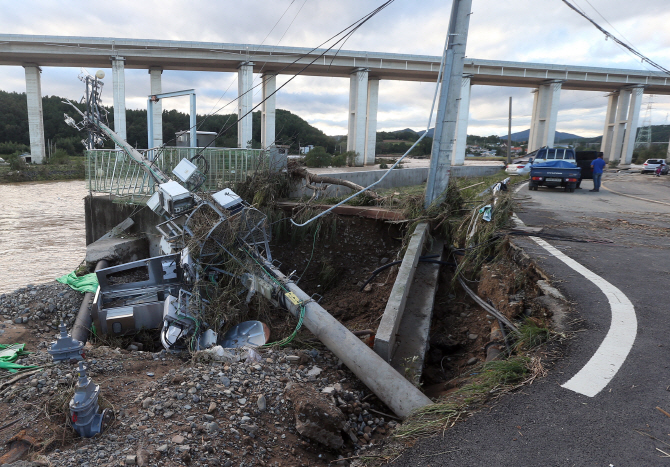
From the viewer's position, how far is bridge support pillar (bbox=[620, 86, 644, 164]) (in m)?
45.5

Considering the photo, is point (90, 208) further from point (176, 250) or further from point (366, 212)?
point (366, 212)

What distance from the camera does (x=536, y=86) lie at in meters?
44.2

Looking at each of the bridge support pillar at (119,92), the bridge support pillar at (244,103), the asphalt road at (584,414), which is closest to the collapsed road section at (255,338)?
the asphalt road at (584,414)

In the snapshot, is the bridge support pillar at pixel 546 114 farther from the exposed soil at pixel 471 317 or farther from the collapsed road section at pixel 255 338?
the exposed soil at pixel 471 317

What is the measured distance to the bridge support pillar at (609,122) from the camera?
161 ft

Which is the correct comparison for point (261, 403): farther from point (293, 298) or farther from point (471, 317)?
point (471, 317)

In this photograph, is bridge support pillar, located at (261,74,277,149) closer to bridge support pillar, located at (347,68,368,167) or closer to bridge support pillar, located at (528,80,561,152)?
bridge support pillar, located at (347,68,368,167)

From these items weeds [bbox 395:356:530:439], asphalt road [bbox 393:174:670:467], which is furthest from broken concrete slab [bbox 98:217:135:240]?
A: asphalt road [bbox 393:174:670:467]

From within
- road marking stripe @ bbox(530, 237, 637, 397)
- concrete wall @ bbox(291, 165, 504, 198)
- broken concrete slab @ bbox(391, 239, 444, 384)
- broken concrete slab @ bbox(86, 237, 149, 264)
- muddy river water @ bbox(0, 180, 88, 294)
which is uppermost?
concrete wall @ bbox(291, 165, 504, 198)

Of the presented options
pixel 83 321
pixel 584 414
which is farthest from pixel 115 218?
pixel 584 414

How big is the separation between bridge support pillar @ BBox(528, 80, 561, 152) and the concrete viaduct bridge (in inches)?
3.6

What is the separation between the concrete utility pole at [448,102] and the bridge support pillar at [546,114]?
36998 mm

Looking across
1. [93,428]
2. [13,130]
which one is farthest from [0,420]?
[13,130]

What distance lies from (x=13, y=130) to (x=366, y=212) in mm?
81138
